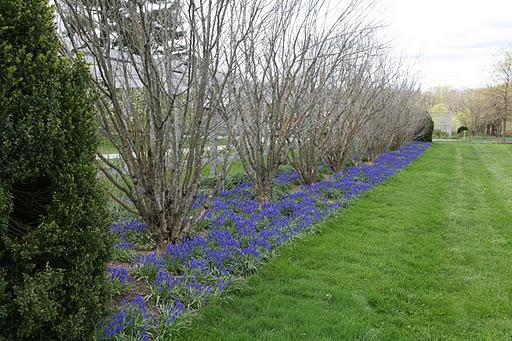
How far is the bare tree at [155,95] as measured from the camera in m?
3.73

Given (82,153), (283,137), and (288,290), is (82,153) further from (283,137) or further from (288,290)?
(283,137)

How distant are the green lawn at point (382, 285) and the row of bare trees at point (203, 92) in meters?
1.44

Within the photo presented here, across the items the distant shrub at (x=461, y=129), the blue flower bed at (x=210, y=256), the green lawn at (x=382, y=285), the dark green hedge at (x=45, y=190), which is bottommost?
the green lawn at (x=382, y=285)

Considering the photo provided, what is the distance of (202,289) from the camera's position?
11.4ft

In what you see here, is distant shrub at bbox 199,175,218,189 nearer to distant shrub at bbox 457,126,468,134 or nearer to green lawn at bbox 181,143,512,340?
green lawn at bbox 181,143,512,340

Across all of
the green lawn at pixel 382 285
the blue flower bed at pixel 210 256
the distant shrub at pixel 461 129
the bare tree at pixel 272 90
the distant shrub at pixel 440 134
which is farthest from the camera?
the distant shrub at pixel 461 129

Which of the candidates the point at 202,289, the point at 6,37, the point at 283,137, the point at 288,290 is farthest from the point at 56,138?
the point at 283,137

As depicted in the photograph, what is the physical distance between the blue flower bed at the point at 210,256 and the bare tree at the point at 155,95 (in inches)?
18.3

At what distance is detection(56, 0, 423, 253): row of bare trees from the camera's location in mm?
3824

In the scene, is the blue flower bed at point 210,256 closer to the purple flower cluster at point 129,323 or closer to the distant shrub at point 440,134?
the purple flower cluster at point 129,323

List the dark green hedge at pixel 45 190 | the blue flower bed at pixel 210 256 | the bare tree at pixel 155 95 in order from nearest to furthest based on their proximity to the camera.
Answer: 1. the dark green hedge at pixel 45 190
2. the blue flower bed at pixel 210 256
3. the bare tree at pixel 155 95

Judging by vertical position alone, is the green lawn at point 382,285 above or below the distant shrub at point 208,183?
below

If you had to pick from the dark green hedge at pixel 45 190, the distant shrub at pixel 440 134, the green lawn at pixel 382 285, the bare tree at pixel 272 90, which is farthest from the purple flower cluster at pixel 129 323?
the distant shrub at pixel 440 134

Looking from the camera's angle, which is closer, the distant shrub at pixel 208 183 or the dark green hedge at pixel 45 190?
the dark green hedge at pixel 45 190
